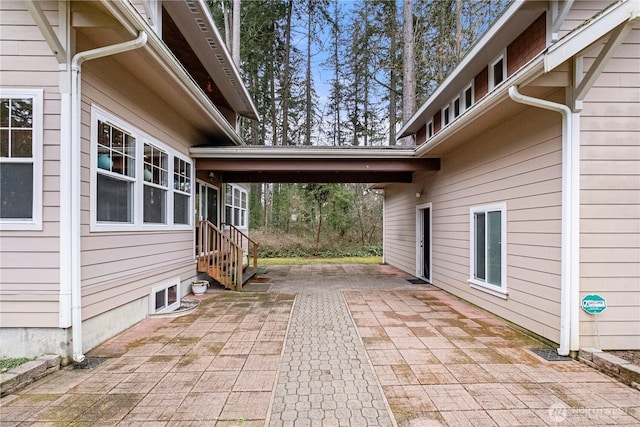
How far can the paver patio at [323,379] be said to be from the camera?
99.1 inches

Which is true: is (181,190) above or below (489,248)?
above

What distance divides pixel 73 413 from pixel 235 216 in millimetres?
8644

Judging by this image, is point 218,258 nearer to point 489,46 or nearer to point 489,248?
point 489,248

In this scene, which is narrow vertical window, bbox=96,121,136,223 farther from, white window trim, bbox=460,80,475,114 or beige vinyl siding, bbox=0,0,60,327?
white window trim, bbox=460,80,475,114

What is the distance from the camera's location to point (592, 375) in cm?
324

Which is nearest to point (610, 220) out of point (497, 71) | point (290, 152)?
point (497, 71)

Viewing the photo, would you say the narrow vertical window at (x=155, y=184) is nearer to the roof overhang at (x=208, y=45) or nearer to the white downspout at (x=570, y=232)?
the roof overhang at (x=208, y=45)

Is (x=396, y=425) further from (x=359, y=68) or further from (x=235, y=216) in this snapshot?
(x=359, y=68)

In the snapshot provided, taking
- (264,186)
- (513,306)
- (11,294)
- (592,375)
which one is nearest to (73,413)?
(11,294)

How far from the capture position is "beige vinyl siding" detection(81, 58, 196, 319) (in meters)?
3.67

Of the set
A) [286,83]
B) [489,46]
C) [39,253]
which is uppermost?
[286,83]

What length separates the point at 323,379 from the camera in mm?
3127

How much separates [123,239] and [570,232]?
17.5 feet

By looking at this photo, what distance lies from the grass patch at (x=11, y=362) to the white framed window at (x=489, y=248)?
5823mm
